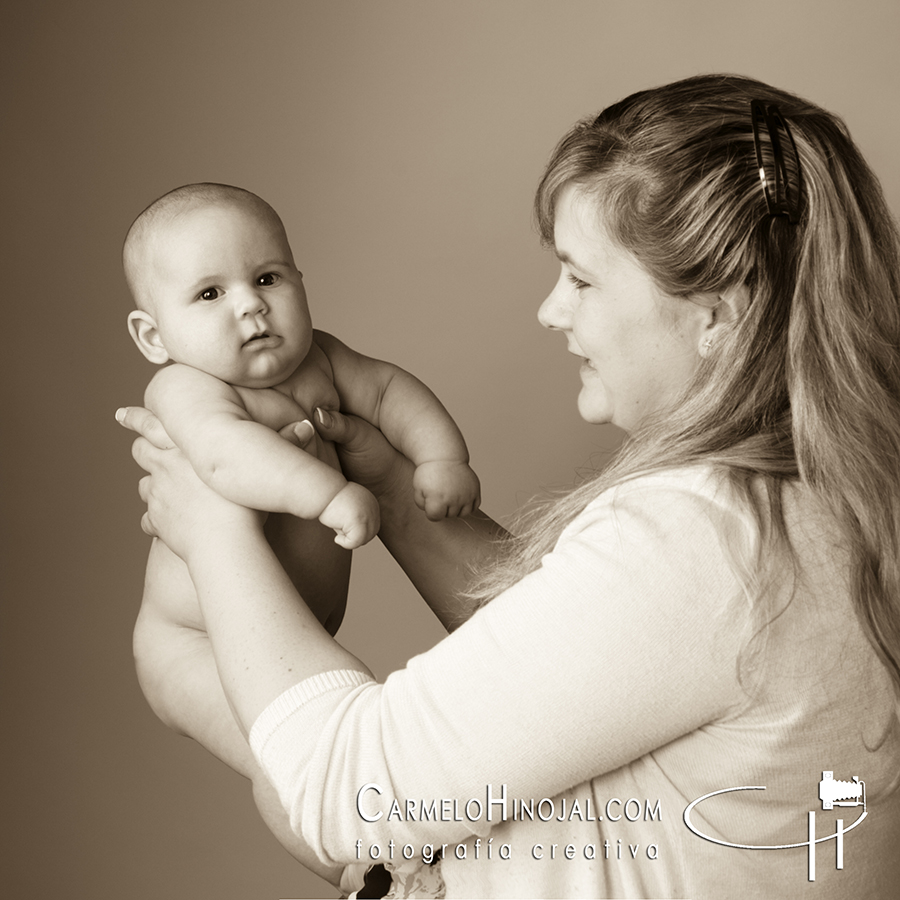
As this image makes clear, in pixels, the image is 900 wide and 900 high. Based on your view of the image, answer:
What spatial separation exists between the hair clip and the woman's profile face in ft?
0.42

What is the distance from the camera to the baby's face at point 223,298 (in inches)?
51.9

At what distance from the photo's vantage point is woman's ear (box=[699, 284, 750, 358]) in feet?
3.67

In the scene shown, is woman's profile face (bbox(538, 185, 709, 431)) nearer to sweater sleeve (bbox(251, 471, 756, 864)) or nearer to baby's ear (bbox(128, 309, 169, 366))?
sweater sleeve (bbox(251, 471, 756, 864))

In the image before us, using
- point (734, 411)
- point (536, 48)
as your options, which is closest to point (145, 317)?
point (734, 411)

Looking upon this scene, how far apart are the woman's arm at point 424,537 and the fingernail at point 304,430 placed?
169mm

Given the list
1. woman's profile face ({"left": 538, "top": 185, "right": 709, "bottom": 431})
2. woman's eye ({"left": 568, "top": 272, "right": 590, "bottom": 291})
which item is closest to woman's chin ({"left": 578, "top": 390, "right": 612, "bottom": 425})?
woman's profile face ({"left": 538, "top": 185, "right": 709, "bottom": 431})

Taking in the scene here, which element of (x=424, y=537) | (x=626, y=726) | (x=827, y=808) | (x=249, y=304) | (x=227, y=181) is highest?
(x=227, y=181)

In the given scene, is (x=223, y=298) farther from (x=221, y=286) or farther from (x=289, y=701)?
(x=289, y=701)

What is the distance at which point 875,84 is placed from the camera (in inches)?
83.7

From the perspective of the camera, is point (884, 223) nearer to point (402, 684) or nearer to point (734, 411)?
point (734, 411)

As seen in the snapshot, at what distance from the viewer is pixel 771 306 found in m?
1.09

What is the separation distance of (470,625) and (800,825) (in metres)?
0.35

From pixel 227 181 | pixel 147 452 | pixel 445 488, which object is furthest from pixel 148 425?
pixel 227 181

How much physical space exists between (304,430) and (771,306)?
0.56 meters
